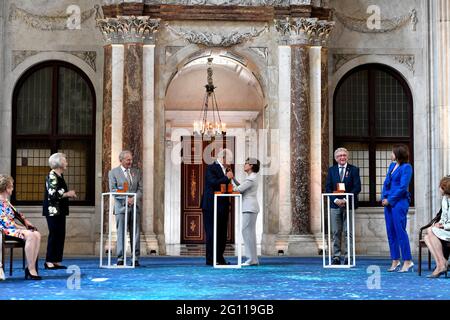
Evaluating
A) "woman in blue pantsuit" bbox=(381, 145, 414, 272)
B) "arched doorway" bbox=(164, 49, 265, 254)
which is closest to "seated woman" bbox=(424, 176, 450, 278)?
"woman in blue pantsuit" bbox=(381, 145, 414, 272)

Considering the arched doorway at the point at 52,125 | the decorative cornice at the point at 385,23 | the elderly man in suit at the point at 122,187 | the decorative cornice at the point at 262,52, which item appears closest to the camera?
the elderly man in suit at the point at 122,187

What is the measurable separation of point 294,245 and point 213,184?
12.9 ft

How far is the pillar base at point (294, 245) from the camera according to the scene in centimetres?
1712

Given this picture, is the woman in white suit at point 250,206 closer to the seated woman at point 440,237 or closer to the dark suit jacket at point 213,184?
the dark suit jacket at point 213,184

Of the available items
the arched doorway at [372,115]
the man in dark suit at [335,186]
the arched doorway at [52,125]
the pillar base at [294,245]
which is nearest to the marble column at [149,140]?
the arched doorway at [52,125]

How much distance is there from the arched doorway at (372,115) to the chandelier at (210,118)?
3126 millimetres

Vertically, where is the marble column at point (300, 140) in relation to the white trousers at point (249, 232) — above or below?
above

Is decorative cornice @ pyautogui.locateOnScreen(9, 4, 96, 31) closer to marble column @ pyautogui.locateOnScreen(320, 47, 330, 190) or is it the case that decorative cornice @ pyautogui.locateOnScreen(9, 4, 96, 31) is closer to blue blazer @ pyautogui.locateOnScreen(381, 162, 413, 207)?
marble column @ pyautogui.locateOnScreen(320, 47, 330, 190)

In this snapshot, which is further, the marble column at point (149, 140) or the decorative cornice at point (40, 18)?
the decorative cornice at point (40, 18)

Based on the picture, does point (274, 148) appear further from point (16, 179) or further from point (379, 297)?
point (379, 297)

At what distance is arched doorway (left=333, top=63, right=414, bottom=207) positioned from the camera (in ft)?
63.2

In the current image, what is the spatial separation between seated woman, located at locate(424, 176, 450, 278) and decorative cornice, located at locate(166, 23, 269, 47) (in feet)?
23.0

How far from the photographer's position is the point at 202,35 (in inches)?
699

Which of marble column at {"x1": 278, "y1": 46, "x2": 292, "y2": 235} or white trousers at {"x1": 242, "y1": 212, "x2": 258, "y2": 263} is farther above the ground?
marble column at {"x1": 278, "y1": 46, "x2": 292, "y2": 235}
